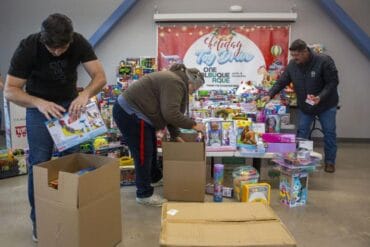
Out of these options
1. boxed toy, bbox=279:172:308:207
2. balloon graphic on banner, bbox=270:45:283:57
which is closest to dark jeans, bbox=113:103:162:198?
boxed toy, bbox=279:172:308:207

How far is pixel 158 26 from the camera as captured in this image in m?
5.42

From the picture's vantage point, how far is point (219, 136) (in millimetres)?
3322

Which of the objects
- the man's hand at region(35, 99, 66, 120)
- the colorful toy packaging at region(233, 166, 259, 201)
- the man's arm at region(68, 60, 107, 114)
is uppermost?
the man's arm at region(68, 60, 107, 114)

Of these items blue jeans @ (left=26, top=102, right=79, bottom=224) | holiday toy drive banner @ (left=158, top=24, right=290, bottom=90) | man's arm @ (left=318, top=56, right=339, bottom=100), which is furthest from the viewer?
holiday toy drive banner @ (left=158, top=24, right=290, bottom=90)

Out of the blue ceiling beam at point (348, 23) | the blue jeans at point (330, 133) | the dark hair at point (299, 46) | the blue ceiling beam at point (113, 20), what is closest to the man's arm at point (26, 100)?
the dark hair at point (299, 46)

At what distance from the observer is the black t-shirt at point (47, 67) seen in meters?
1.96

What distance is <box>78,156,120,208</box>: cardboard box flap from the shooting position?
5.87 feet

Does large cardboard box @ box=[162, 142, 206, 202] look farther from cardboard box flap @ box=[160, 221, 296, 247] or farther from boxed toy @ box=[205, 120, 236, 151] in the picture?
cardboard box flap @ box=[160, 221, 296, 247]

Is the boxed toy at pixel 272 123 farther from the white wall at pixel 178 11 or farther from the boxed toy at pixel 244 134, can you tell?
the white wall at pixel 178 11

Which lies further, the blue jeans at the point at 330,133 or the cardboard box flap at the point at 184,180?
the blue jeans at the point at 330,133

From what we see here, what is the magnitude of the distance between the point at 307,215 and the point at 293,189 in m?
0.23

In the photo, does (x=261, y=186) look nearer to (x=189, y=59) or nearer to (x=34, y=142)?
(x=34, y=142)

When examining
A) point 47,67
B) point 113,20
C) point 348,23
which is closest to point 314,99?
point 348,23

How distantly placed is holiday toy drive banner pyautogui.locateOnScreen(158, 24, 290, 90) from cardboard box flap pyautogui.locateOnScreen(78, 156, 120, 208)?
11.7 feet
